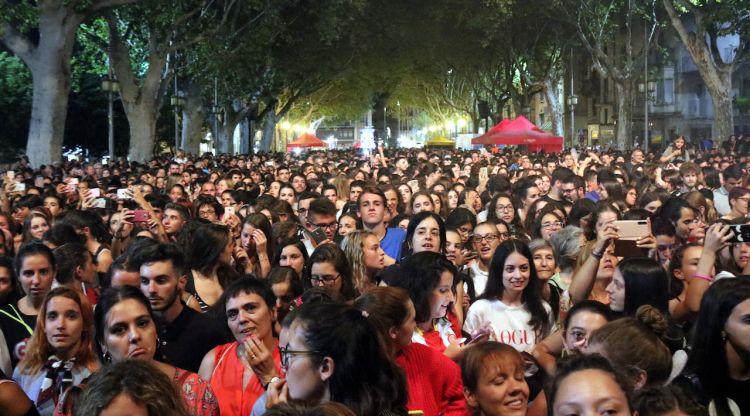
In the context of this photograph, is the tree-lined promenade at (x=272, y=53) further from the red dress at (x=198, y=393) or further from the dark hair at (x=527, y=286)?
the red dress at (x=198, y=393)

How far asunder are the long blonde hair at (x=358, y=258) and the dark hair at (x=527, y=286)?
1097 mm

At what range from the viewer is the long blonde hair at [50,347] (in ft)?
17.1

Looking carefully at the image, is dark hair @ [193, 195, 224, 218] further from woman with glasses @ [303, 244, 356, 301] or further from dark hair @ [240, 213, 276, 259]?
woman with glasses @ [303, 244, 356, 301]

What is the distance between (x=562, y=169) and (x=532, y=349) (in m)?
7.67

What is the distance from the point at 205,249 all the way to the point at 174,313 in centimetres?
131

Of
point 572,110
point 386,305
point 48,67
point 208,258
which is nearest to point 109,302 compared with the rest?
point 386,305

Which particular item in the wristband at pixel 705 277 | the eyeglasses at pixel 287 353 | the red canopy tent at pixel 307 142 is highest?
the red canopy tent at pixel 307 142

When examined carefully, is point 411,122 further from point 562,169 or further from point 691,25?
point 562,169

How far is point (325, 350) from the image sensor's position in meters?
3.83

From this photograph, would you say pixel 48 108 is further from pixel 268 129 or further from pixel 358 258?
pixel 268 129

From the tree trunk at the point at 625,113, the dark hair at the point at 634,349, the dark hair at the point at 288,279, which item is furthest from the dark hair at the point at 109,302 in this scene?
the tree trunk at the point at 625,113

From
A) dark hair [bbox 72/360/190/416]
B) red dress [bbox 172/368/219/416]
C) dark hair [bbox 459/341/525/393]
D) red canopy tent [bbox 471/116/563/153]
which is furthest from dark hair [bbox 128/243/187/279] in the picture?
red canopy tent [bbox 471/116/563/153]

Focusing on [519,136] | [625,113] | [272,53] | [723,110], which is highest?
[272,53]

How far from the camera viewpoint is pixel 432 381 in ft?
15.5
